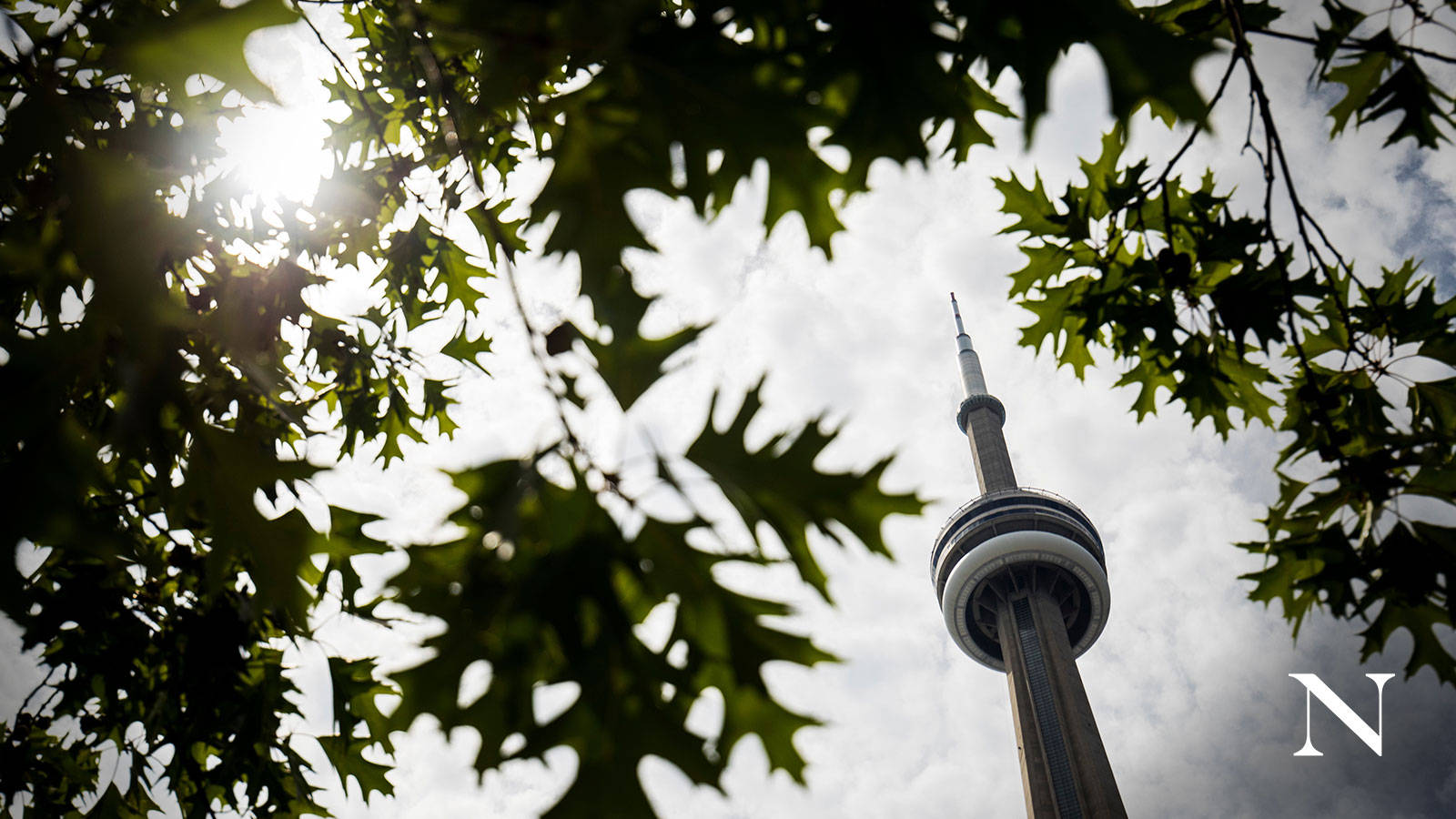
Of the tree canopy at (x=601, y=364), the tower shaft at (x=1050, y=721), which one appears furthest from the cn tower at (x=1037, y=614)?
the tree canopy at (x=601, y=364)

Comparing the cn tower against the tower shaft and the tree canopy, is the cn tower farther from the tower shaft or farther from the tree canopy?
the tree canopy

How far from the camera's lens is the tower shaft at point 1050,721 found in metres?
49.2

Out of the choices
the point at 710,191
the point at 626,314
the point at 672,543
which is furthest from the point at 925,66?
the point at 672,543

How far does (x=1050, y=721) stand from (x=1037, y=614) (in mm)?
6814

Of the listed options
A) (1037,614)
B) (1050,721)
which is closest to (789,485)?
(1050,721)

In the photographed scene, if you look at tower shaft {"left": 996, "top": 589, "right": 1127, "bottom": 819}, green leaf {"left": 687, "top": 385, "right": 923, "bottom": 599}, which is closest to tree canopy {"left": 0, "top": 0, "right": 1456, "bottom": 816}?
green leaf {"left": 687, "top": 385, "right": 923, "bottom": 599}

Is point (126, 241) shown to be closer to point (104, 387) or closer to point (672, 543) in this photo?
point (672, 543)

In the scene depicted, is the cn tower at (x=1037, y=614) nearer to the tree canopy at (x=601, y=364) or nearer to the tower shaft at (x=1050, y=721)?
the tower shaft at (x=1050, y=721)

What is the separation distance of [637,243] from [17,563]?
1456 millimetres

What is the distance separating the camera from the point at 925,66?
179cm

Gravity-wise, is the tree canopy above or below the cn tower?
below

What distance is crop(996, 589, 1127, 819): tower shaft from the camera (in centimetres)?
4916

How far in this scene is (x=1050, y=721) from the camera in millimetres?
52500

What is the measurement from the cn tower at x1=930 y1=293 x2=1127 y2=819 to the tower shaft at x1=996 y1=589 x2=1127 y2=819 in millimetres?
56
